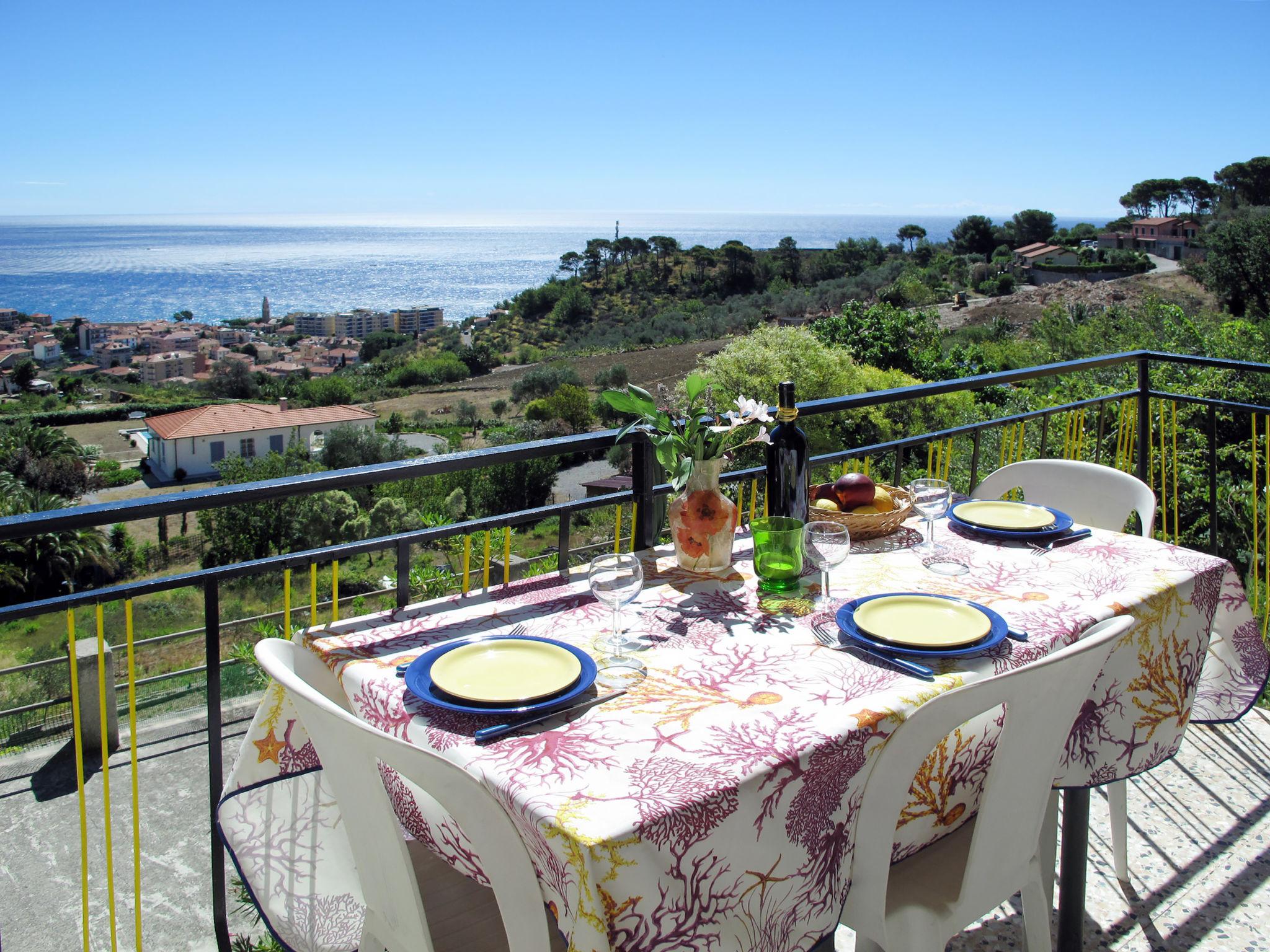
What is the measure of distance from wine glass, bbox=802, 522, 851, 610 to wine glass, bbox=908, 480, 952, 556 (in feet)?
0.96

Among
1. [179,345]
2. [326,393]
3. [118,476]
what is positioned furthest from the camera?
[179,345]

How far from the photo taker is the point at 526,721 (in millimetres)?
957

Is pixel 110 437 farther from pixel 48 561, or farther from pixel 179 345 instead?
pixel 48 561

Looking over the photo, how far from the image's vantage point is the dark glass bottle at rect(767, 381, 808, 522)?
1.51 m

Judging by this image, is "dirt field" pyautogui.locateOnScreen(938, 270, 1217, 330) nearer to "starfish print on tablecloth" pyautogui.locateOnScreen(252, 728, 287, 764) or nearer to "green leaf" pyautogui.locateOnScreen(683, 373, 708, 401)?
"green leaf" pyautogui.locateOnScreen(683, 373, 708, 401)

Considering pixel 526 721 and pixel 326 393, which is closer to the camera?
pixel 526 721

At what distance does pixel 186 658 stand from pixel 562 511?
1002 inches

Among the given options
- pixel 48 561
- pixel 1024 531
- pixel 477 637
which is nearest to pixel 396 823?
pixel 477 637

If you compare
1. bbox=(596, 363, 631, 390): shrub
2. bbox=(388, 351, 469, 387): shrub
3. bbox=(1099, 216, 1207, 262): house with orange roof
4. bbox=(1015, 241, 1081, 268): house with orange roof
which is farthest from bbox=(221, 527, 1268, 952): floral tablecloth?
bbox=(1015, 241, 1081, 268): house with orange roof

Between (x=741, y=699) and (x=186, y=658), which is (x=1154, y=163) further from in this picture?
(x=741, y=699)

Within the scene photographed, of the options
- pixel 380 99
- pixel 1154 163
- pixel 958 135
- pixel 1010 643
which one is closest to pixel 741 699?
pixel 1010 643

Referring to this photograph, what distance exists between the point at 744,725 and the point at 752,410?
605mm

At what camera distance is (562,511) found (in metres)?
1.63

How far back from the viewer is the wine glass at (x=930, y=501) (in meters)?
1.58
